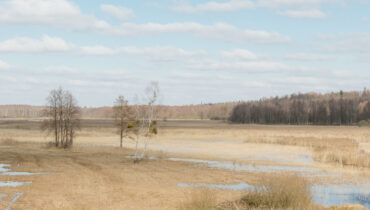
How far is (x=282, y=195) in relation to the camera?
15438mm

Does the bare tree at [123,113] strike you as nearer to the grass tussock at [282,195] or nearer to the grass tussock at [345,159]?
the grass tussock at [345,159]

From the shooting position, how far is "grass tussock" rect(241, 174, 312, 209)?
15156 millimetres

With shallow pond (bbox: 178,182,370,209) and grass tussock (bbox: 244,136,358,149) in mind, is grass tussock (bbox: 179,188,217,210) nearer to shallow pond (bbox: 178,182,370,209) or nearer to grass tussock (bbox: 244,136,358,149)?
shallow pond (bbox: 178,182,370,209)


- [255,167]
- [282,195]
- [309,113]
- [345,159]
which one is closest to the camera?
[282,195]

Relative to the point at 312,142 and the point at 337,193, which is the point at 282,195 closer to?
the point at 337,193

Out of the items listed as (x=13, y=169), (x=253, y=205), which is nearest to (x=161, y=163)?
(x=13, y=169)

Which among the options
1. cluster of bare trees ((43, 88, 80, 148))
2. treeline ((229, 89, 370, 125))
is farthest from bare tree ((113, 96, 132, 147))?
treeline ((229, 89, 370, 125))

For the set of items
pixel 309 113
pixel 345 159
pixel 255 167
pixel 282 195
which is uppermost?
pixel 309 113

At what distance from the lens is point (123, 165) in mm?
33438

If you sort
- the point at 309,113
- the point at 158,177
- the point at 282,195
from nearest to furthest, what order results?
1. the point at 282,195
2. the point at 158,177
3. the point at 309,113

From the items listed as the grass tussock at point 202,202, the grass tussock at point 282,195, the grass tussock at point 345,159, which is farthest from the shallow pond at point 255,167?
the grass tussock at point 202,202

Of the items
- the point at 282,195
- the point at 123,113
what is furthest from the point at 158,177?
the point at 123,113

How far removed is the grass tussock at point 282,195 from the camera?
15156 mm

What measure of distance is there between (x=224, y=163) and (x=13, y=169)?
52.8 ft
